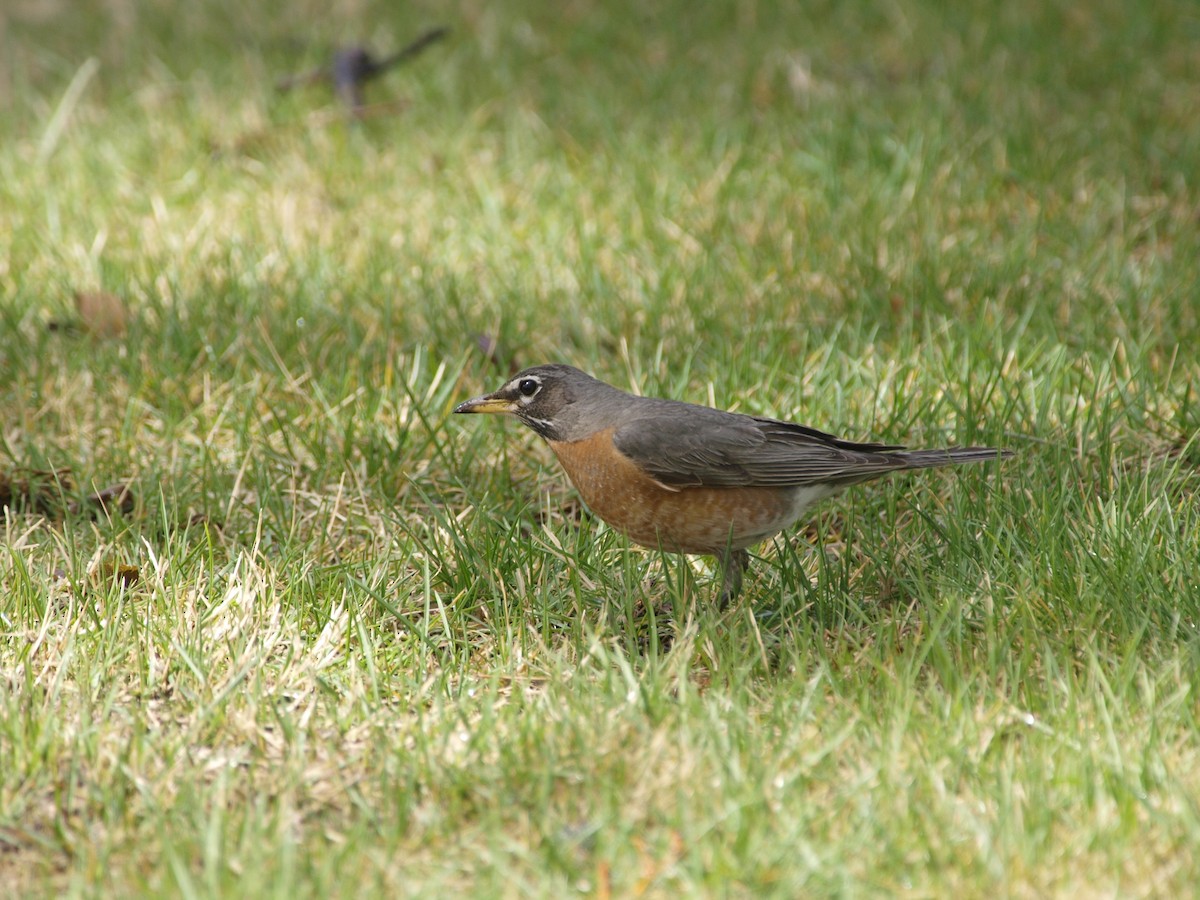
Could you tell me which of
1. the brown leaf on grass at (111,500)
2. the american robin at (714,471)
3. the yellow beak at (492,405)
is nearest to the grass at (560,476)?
the brown leaf on grass at (111,500)

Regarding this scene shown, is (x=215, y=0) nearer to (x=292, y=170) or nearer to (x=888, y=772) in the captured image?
(x=292, y=170)

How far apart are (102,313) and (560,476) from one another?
78.0 inches

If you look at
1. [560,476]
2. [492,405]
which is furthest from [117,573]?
[560,476]

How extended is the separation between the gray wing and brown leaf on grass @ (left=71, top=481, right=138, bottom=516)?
153 cm

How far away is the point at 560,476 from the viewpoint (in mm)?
4523

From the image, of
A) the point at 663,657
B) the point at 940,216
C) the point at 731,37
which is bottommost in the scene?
the point at 663,657

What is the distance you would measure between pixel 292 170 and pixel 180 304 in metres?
1.50

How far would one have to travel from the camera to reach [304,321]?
521 cm

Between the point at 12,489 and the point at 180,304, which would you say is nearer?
the point at 12,489

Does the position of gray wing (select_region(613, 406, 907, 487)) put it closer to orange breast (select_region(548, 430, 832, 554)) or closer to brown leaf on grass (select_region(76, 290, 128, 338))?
orange breast (select_region(548, 430, 832, 554))

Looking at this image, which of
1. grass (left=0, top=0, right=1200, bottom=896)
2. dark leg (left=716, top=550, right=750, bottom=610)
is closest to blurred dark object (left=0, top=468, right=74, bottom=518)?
grass (left=0, top=0, right=1200, bottom=896)

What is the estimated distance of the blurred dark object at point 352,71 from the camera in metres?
7.12

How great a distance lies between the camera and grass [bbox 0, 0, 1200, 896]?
268 cm

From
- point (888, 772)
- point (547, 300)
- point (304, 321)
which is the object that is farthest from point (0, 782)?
point (547, 300)
